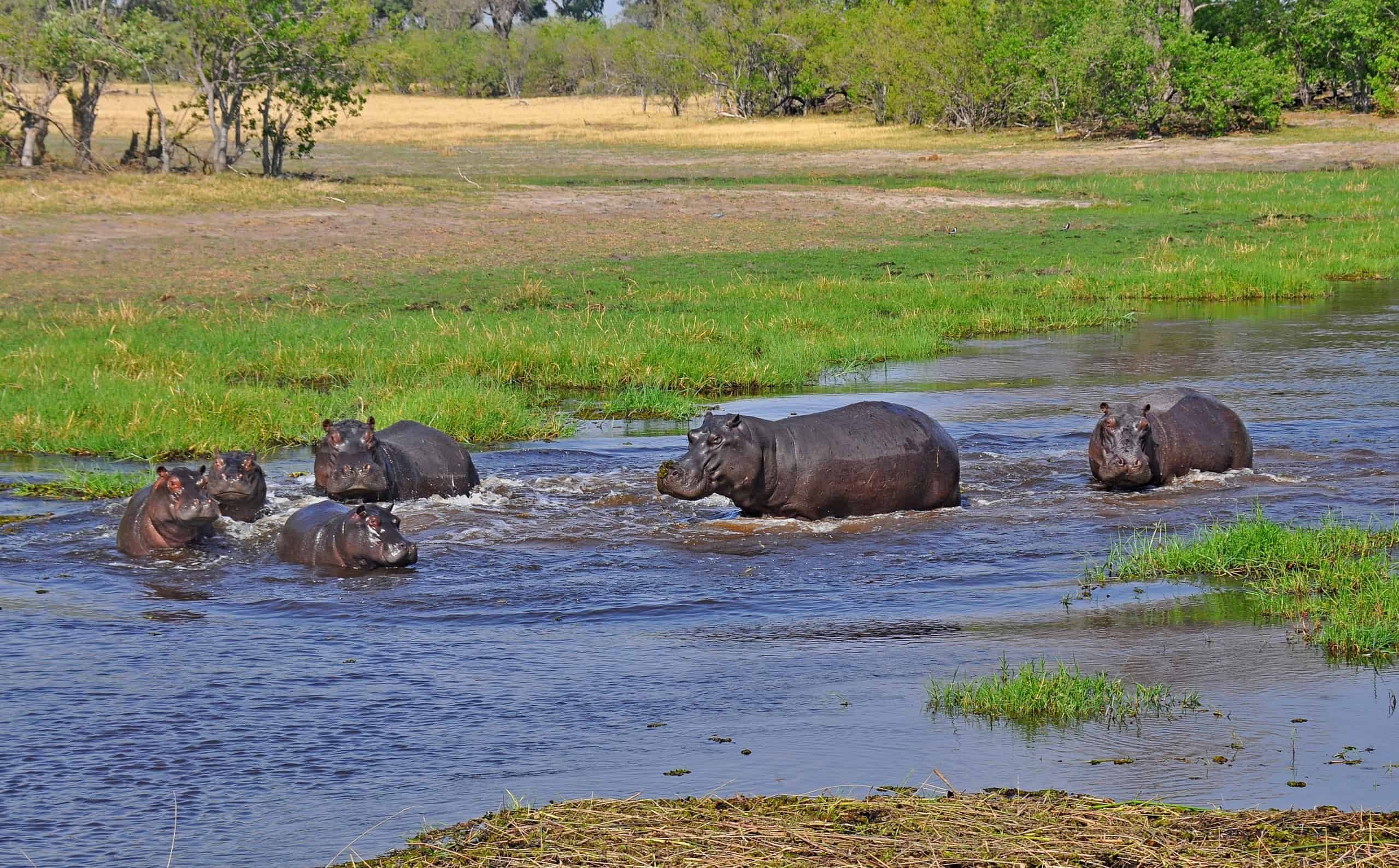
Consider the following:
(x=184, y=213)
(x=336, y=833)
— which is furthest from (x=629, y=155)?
(x=336, y=833)

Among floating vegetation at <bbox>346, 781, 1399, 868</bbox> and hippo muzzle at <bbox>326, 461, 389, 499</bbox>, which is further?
hippo muzzle at <bbox>326, 461, 389, 499</bbox>

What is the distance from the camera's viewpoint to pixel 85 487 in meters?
10.1

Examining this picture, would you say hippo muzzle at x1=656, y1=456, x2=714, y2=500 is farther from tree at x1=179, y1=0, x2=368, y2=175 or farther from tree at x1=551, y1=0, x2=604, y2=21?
tree at x1=551, y1=0, x2=604, y2=21

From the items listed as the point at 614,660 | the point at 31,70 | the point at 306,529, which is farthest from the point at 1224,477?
the point at 31,70

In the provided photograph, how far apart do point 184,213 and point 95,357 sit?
1252 cm

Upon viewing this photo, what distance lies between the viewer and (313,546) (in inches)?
331

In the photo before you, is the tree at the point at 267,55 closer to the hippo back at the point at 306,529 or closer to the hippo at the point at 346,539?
the hippo back at the point at 306,529

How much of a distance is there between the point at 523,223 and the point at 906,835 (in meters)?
22.8

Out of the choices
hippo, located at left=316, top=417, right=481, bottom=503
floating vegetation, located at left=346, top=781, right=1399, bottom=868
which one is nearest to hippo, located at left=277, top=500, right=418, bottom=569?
hippo, located at left=316, top=417, right=481, bottom=503

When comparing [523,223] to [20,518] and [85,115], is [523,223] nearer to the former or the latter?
[85,115]

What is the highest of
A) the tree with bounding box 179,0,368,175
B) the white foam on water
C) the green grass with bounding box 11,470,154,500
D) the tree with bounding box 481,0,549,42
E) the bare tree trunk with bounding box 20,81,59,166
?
the tree with bounding box 481,0,549,42

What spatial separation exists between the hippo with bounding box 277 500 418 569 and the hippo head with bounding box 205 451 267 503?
0.42 meters

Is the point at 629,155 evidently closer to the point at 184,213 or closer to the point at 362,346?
the point at 184,213

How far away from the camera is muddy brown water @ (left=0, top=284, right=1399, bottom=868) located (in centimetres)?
482
